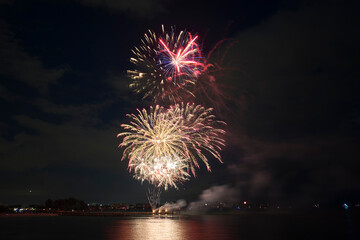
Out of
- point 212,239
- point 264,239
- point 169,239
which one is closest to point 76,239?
point 169,239

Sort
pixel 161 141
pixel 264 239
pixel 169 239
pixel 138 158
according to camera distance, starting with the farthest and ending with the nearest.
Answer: pixel 138 158
pixel 161 141
pixel 264 239
pixel 169 239

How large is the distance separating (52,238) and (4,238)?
5918 millimetres

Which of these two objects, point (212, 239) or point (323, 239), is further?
point (323, 239)

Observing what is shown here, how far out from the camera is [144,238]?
32.9m

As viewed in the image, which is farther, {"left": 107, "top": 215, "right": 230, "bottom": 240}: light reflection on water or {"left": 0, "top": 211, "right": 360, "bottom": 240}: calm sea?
{"left": 0, "top": 211, "right": 360, "bottom": 240}: calm sea

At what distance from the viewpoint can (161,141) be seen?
41656 millimetres

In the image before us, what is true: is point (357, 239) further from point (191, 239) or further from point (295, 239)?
point (191, 239)

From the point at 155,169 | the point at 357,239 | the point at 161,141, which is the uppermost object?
the point at 161,141

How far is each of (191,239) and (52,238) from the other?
16864 mm

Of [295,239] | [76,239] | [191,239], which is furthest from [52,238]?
[295,239]

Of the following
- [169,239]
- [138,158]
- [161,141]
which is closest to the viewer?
[169,239]

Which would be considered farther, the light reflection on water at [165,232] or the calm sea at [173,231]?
the calm sea at [173,231]

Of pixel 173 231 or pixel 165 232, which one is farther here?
pixel 173 231

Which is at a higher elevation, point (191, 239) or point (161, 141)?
point (161, 141)
